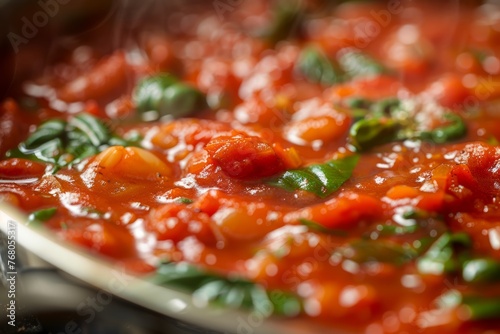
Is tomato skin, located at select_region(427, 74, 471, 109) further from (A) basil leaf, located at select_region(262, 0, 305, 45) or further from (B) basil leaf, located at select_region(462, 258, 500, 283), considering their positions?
(B) basil leaf, located at select_region(462, 258, 500, 283)

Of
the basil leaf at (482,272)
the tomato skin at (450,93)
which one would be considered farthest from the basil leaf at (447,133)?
the basil leaf at (482,272)

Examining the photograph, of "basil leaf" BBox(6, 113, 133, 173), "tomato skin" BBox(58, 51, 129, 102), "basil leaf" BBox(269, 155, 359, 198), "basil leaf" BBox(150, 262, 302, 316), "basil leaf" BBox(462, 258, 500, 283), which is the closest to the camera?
"basil leaf" BBox(150, 262, 302, 316)

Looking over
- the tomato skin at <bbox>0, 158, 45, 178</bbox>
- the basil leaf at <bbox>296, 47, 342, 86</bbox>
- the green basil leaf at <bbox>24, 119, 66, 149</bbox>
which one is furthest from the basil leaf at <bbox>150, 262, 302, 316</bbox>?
the basil leaf at <bbox>296, 47, 342, 86</bbox>

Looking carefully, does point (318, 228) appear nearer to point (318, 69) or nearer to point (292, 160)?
point (292, 160)

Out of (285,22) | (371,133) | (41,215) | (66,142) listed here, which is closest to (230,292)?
(41,215)

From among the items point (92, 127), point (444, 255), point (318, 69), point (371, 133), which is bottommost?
point (444, 255)

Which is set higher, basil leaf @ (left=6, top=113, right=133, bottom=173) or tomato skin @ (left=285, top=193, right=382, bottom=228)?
basil leaf @ (left=6, top=113, right=133, bottom=173)

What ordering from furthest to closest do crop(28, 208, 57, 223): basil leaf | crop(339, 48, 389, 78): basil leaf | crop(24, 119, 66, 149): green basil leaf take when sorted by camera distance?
crop(339, 48, 389, 78): basil leaf
crop(24, 119, 66, 149): green basil leaf
crop(28, 208, 57, 223): basil leaf
